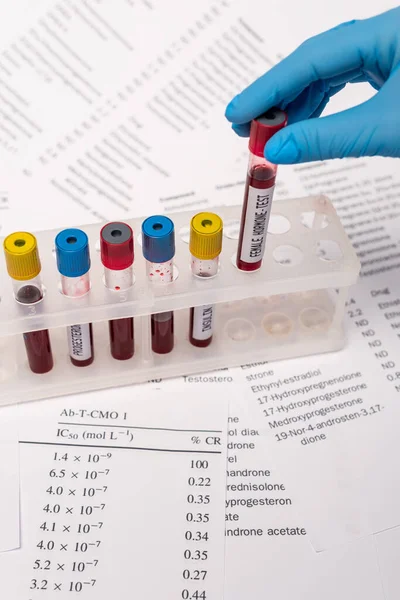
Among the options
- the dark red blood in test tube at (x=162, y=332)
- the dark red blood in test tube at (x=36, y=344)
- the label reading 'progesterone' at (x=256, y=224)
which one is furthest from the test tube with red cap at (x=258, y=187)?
the dark red blood in test tube at (x=36, y=344)

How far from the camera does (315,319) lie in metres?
0.84

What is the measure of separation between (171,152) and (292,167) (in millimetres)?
168

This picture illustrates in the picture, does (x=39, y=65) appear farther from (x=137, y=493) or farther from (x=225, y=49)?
(x=137, y=493)

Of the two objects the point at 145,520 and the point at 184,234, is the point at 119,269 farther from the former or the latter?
the point at 145,520

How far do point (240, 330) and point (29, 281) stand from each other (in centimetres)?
25

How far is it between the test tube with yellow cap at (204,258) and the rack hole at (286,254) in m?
0.09

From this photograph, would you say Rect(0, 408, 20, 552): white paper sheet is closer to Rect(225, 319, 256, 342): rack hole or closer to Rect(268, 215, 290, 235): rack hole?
Rect(225, 319, 256, 342): rack hole

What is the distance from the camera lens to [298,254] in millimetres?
784

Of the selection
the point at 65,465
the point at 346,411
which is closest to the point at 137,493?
the point at 65,465

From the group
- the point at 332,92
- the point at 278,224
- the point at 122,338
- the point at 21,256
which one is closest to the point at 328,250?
the point at 278,224

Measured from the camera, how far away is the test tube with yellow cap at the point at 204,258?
0.70 m

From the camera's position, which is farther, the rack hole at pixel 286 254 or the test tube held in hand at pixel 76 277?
the rack hole at pixel 286 254

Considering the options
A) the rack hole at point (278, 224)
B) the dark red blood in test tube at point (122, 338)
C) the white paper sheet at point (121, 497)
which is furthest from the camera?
the rack hole at point (278, 224)

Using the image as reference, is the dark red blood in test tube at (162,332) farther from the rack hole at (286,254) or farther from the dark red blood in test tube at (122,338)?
the rack hole at (286,254)
